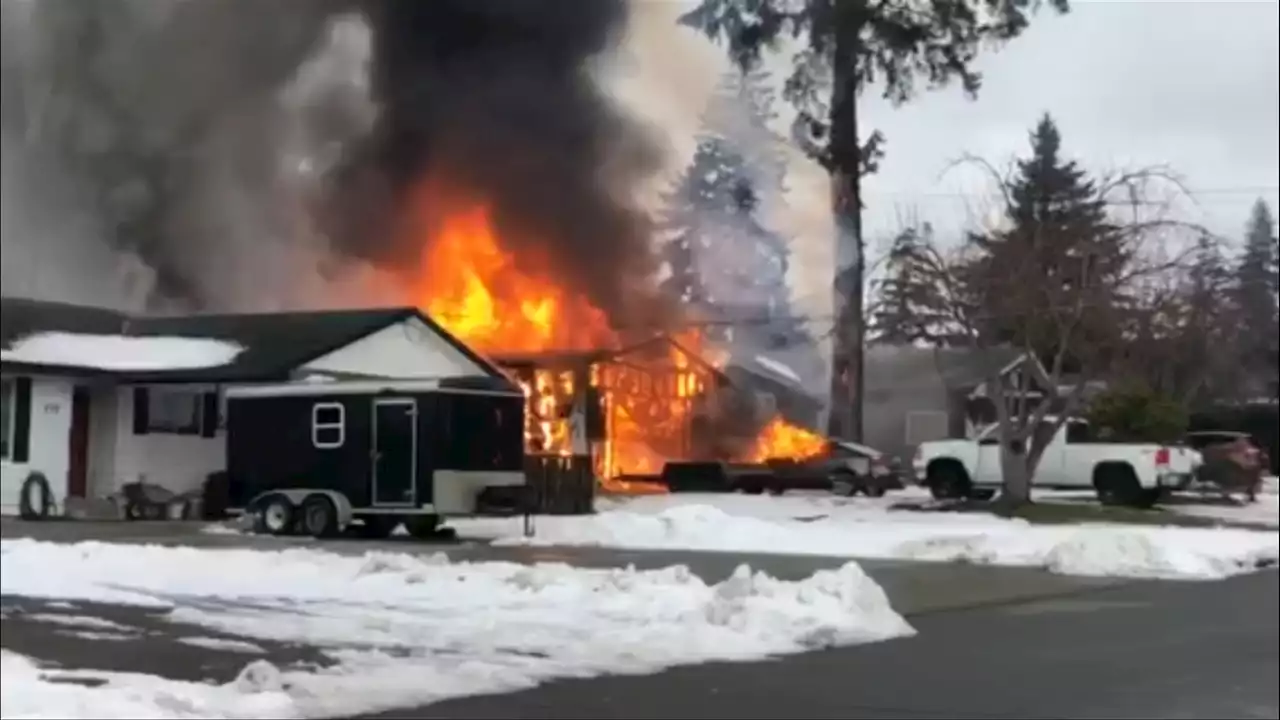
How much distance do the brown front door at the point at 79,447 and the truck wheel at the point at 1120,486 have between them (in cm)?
217

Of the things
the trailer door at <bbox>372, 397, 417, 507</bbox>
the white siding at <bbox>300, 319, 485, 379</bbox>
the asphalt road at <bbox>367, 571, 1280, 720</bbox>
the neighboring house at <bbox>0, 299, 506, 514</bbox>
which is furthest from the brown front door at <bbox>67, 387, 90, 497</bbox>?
the asphalt road at <bbox>367, 571, 1280, 720</bbox>

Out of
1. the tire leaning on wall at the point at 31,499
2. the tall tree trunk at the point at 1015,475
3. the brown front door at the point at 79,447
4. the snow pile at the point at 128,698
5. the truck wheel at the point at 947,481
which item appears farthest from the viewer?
the snow pile at the point at 128,698

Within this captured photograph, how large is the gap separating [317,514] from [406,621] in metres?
2.48

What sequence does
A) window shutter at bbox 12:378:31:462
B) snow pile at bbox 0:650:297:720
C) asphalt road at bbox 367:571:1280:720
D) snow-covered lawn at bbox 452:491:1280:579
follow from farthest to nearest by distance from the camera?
asphalt road at bbox 367:571:1280:720
snow pile at bbox 0:650:297:720
snow-covered lawn at bbox 452:491:1280:579
window shutter at bbox 12:378:31:462

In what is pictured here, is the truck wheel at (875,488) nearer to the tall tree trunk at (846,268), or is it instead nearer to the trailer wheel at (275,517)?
the tall tree trunk at (846,268)

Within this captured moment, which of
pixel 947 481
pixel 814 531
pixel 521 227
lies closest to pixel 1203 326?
pixel 947 481

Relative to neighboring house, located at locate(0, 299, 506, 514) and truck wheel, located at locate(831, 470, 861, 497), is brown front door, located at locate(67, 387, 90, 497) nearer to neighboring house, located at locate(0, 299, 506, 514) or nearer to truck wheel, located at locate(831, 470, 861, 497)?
neighboring house, located at locate(0, 299, 506, 514)

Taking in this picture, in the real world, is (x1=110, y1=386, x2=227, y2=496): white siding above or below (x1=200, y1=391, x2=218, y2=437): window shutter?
below

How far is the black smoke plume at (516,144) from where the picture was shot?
2760mm

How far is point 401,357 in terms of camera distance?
2.85m

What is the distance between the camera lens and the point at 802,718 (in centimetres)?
588

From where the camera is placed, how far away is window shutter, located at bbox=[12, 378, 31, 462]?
9.53 feet

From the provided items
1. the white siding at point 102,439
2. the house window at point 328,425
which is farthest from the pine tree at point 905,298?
the white siding at point 102,439

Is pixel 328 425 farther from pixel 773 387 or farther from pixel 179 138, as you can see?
pixel 773 387
